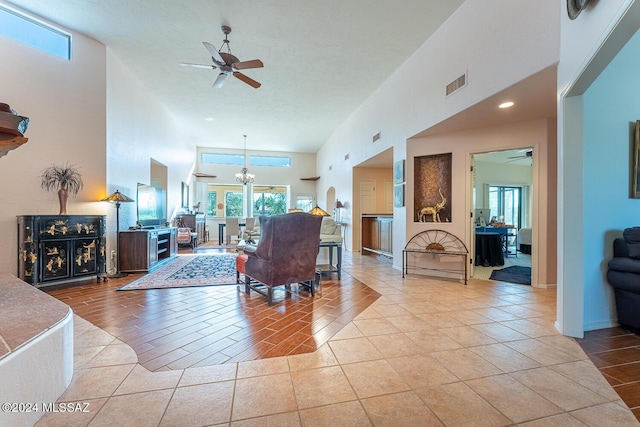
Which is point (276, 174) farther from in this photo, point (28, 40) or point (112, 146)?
point (28, 40)

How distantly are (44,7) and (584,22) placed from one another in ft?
18.7

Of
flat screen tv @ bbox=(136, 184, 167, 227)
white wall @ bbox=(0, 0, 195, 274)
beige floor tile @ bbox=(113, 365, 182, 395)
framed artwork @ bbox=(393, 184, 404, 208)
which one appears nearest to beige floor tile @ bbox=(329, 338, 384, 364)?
beige floor tile @ bbox=(113, 365, 182, 395)

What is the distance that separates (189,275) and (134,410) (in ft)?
10.8

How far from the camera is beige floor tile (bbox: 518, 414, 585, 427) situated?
1.36 meters

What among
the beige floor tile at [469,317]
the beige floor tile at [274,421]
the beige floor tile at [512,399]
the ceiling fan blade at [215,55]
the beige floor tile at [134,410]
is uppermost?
the ceiling fan blade at [215,55]

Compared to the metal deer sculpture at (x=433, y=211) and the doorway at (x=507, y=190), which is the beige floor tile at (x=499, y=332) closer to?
the metal deer sculpture at (x=433, y=211)

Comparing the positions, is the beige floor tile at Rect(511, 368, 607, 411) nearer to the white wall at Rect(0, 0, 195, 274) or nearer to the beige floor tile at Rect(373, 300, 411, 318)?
the beige floor tile at Rect(373, 300, 411, 318)

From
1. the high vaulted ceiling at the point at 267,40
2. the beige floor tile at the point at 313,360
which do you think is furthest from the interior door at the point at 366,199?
the beige floor tile at the point at 313,360

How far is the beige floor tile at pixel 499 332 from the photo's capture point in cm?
232

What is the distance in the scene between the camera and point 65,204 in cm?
391

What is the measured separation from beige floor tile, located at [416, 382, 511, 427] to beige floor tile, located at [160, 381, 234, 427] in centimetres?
108

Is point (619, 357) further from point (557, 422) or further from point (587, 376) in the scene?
point (557, 422)

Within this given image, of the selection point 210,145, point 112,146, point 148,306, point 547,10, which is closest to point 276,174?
point 210,145

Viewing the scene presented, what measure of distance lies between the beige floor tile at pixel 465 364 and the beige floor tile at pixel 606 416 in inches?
16.9
